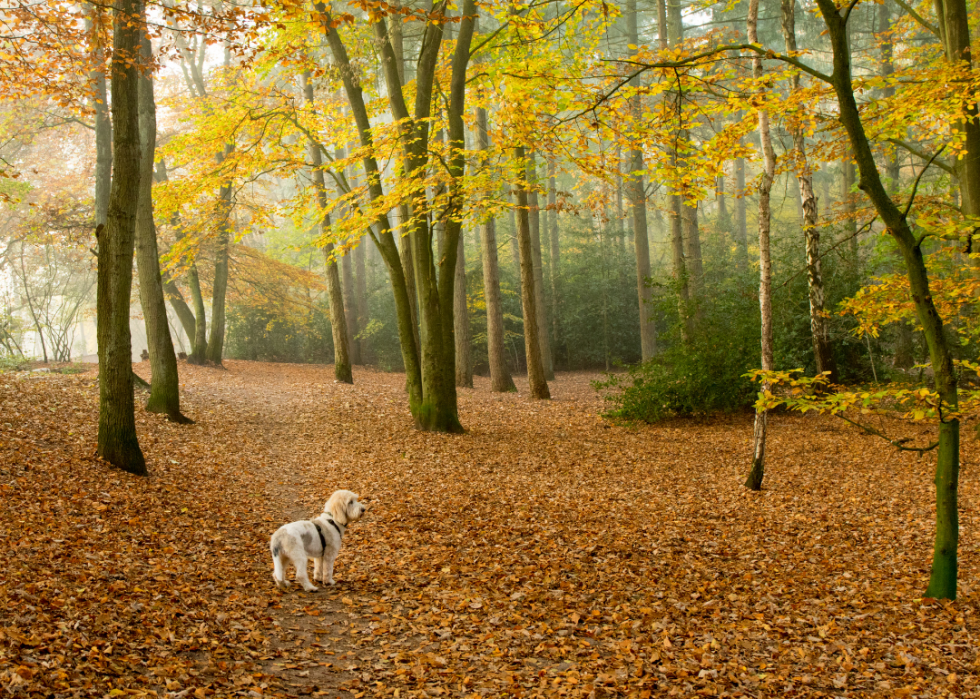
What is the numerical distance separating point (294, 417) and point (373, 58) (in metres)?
7.17

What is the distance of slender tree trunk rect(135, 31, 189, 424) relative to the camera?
10797 millimetres

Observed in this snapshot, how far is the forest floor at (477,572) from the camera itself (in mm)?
3889

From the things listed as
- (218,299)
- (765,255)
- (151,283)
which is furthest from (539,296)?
(765,255)

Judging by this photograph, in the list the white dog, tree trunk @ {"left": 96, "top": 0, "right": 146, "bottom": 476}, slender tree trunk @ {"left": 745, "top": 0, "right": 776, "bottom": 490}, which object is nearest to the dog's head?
the white dog

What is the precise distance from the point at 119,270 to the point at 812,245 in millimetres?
10901

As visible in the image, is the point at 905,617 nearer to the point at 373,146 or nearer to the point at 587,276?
the point at 373,146

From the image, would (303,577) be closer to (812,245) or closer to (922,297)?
(922,297)

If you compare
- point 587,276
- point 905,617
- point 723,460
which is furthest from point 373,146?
point 587,276

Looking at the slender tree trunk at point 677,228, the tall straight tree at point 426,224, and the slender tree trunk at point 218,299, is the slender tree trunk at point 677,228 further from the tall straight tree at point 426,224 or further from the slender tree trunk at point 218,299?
the slender tree trunk at point 218,299

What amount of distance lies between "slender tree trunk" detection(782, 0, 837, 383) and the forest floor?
238 cm

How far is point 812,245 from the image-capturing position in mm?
11867

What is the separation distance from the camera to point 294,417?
13.0 metres

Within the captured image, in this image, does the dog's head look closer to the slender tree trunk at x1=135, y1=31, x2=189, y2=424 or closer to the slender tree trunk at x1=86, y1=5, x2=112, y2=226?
the slender tree trunk at x1=135, y1=31, x2=189, y2=424

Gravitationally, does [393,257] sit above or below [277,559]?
above
